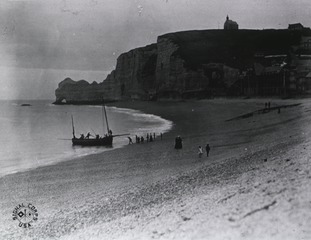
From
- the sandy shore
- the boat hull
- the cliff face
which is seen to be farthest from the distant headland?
the sandy shore

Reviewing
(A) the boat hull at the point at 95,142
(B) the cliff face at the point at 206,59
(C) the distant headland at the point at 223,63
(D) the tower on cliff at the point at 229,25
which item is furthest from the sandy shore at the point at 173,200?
(D) the tower on cliff at the point at 229,25

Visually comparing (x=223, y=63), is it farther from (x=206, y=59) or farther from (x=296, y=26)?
(x=296, y=26)

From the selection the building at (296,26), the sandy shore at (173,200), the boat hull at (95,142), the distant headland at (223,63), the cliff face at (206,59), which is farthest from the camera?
the building at (296,26)

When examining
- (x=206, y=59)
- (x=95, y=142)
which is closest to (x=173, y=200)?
(x=95, y=142)

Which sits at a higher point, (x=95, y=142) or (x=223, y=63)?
(x=223, y=63)

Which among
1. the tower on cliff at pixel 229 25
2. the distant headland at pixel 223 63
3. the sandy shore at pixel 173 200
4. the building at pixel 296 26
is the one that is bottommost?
the sandy shore at pixel 173 200

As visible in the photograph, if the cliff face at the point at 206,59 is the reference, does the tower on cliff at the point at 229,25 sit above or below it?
above

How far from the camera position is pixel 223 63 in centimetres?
9181

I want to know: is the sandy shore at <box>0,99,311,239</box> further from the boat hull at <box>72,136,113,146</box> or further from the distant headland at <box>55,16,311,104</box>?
the distant headland at <box>55,16,311,104</box>

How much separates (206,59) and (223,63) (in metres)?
5.65

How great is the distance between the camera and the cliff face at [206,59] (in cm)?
8806

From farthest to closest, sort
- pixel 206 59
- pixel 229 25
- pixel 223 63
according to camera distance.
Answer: pixel 229 25 → pixel 206 59 → pixel 223 63

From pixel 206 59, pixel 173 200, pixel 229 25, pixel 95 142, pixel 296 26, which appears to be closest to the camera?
pixel 173 200

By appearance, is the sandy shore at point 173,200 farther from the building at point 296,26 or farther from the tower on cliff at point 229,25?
the tower on cliff at point 229,25
